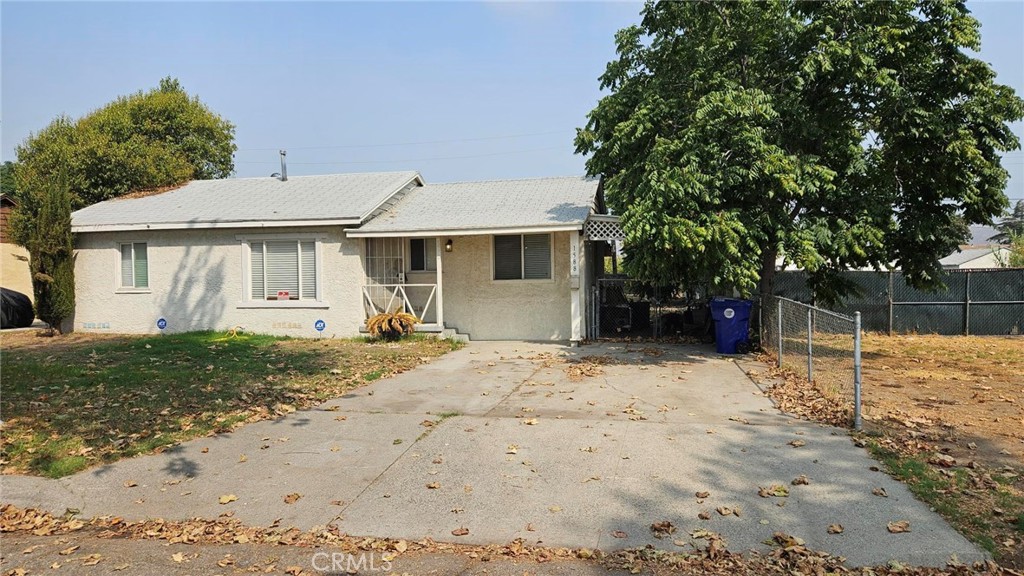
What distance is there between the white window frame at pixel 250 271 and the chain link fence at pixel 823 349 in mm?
10003

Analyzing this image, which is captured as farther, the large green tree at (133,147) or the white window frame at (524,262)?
the large green tree at (133,147)

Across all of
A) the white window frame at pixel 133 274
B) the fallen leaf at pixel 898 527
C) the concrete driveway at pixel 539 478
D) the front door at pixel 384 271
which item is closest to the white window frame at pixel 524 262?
the front door at pixel 384 271

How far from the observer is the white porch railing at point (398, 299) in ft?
48.9

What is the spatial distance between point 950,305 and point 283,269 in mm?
16944

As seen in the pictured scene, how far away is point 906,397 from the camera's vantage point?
8391 millimetres

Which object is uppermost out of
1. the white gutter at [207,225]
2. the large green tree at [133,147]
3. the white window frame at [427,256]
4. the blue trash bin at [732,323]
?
the large green tree at [133,147]

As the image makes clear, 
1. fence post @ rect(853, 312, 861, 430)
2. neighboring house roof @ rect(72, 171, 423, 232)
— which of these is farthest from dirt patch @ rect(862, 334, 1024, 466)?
neighboring house roof @ rect(72, 171, 423, 232)

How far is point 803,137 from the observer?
10.6 meters

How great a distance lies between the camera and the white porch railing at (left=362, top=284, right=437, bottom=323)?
1491 cm

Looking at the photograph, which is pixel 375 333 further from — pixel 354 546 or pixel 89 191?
pixel 89 191

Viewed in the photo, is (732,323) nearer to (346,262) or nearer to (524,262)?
(524,262)

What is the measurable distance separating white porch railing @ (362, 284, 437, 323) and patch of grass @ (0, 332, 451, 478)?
1.00m

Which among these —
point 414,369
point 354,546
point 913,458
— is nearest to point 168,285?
point 414,369

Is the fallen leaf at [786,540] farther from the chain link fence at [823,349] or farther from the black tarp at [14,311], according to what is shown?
the black tarp at [14,311]
